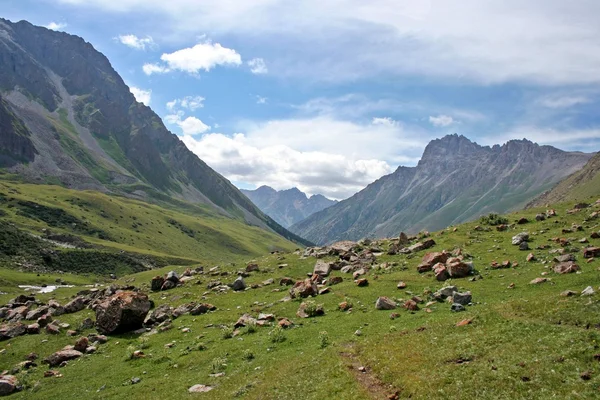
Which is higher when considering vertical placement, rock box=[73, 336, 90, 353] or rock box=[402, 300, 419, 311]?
rock box=[402, 300, 419, 311]

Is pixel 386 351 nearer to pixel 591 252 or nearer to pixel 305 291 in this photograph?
pixel 305 291

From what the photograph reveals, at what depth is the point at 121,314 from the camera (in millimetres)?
41094

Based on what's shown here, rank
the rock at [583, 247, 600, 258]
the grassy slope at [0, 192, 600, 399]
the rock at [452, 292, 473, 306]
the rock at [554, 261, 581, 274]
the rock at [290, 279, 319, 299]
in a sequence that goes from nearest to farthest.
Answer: the grassy slope at [0, 192, 600, 399] < the rock at [452, 292, 473, 306] < the rock at [554, 261, 581, 274] < the rock at [583, 247, 600, 258] < the rock at [290, 279, 319, 299]

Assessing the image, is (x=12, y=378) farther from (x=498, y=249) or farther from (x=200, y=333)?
(x=498, y=249)

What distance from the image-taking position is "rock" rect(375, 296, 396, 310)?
34.9 m

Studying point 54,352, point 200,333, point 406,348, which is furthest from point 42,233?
point 406,348

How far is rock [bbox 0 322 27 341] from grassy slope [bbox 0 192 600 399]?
196cm

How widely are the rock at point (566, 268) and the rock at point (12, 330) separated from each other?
55.4 meters

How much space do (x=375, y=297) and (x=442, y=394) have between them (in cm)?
2085

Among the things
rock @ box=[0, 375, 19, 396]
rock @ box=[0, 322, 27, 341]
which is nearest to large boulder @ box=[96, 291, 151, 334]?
rock @ box=[0, 322, 27, 341]

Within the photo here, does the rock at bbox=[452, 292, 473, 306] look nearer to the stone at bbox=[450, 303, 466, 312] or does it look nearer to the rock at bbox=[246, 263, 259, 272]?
the stone at bbox=[450, 303, 466, 312]

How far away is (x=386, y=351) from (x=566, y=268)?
2064cm

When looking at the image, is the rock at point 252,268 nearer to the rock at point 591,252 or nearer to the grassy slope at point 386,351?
the grassy slope at point 386,351

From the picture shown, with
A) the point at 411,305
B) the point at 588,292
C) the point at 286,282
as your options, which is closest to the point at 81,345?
the point at 286,282
